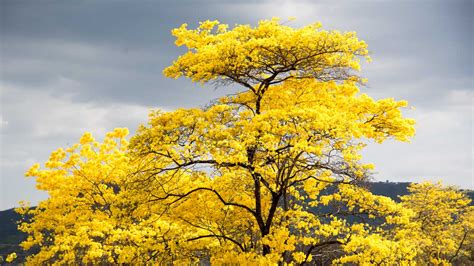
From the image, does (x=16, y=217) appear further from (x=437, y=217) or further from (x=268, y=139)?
(x=268, y=139)

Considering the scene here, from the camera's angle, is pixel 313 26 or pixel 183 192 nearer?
pixel 313 26

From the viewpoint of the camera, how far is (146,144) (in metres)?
14.9

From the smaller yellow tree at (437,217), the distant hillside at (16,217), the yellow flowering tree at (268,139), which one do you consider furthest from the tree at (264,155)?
the distant hillside at (16,217)

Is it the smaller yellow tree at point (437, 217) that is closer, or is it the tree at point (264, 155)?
the tree at point (264, 155)

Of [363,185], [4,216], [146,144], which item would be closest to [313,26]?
[363,185]

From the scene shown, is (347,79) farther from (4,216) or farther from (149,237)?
(4,216)

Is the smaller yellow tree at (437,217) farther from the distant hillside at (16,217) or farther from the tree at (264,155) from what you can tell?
the distant hillside at (16,217)

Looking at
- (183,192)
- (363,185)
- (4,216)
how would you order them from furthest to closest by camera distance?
(4,216) → (183,192) → (363,185)

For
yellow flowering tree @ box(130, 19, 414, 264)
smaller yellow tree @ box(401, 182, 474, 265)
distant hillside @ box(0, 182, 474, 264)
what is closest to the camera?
yellow flowering tree @ box(130, 19, 414, 264)

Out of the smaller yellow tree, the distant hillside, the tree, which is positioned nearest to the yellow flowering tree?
the tree

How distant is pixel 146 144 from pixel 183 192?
2726 millimetres

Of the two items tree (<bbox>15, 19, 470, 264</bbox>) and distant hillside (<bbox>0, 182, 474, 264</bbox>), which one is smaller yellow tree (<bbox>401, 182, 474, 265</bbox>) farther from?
distant hillside (<bbox>0, 182, 474, 264</bbox>)

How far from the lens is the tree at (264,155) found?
45.1ft

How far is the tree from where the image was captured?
13.7 meters
